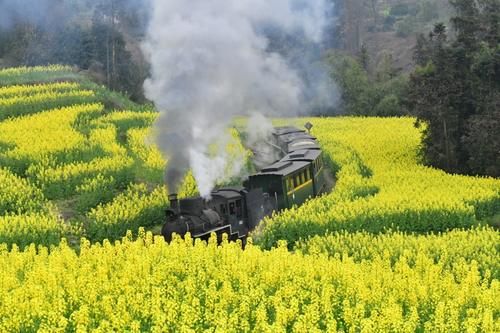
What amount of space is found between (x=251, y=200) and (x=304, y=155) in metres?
8.91

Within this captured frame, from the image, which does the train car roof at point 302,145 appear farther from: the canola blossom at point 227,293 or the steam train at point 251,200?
the canola blossom at point 227,293

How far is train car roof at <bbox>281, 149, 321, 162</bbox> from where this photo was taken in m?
31.1

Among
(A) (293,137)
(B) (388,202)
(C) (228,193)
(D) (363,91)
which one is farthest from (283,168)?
(D) (363,91)

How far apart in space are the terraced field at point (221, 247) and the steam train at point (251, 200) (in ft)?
3.15

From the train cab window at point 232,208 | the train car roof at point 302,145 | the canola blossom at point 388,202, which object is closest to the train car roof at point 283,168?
the canola blossom at point 388,202

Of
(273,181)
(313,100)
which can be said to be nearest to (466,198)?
(273,181)

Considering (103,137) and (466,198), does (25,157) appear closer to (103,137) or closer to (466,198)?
(103,137)

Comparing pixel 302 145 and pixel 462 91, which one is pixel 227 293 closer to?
pixel 462 91

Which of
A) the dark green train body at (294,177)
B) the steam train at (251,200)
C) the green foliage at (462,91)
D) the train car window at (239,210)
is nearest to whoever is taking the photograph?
the steam train at (251,200)

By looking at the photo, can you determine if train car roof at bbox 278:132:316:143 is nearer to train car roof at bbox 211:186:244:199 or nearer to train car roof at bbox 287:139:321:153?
train car roof at bbox 287:139:321:153

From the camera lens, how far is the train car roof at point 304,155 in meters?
31.1

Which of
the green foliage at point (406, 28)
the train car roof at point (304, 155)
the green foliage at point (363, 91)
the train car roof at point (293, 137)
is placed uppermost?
the green foliage at point (406, 28)

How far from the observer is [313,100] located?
228 ft

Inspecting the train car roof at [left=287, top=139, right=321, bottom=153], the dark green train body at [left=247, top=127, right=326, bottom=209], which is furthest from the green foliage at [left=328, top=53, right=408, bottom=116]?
the dark green train body at [left=247, top=127, right=326, bottom=209]
